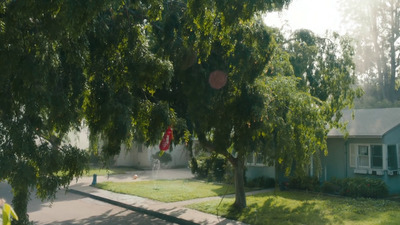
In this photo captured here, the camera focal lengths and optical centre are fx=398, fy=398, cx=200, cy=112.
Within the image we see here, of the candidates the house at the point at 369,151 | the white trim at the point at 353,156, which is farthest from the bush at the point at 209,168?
the white trim at the point at 353,156

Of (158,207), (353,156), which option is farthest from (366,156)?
(158,207)

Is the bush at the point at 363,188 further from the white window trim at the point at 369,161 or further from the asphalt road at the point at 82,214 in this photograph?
the asphalt road at the point at 82,214

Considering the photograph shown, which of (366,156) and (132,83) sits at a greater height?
(132,83)

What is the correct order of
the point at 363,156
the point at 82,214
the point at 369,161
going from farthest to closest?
the point at 363,156 < the point at 369,161 < the point at 82,214

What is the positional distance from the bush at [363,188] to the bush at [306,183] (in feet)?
3.44

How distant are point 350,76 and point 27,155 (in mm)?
12534

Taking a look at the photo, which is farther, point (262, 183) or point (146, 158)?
point (146, 158)

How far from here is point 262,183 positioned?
2084cm

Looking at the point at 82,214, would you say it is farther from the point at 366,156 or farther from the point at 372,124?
the point at 372,124

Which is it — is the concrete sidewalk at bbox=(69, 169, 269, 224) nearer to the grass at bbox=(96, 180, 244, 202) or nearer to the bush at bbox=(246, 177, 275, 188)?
the grass at bbox=(96, 180, 244, 202)

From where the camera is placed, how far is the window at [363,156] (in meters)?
19.4

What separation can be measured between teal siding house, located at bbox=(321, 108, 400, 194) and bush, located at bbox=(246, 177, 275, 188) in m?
2.62

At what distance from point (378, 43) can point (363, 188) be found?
3028cm

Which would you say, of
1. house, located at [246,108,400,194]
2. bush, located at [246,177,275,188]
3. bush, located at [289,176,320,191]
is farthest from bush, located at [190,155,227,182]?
bush, located at [289,176,320,191]
